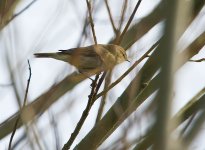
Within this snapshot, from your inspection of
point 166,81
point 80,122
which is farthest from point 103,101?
point 166,81

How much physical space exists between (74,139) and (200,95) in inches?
40.4

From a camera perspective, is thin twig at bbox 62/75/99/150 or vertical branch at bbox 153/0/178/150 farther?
thin twig at bbox 62/75/99/150

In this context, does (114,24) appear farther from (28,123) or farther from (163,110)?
(163,110)

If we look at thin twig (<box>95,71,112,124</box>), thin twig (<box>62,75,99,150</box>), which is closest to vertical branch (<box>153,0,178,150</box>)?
thin twig (<box>62,75,99,150</box>)

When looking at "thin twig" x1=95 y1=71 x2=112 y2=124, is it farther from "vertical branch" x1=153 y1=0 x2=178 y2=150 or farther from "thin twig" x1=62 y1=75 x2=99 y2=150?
"vertical branch" x1=153 y1=0 x2=178 y2=150

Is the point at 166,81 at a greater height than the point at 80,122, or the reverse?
the point at 80,122

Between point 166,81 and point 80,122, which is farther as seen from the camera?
point 80,122

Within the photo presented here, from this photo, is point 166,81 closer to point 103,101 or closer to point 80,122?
point 80,122

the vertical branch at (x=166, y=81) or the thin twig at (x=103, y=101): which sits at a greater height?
the thin twig at (x=103, y=101)

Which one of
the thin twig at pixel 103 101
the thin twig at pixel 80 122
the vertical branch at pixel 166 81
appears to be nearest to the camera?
the vertical branch at pixel 166 81

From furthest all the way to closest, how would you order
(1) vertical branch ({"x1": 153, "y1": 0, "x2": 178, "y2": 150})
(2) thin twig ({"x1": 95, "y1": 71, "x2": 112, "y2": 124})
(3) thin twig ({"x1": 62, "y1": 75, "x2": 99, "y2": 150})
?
(2) thin twig ({"x1": 95, "y1": 71, "x2": 112, "y2": 124})
(3) thin twig ({"x1": 62, "y1": 75, "x2": 99, "y2": 150})
(1) vertical branch ({"x1": 153, "y1": 0, "x2": 178, "y2": 150})

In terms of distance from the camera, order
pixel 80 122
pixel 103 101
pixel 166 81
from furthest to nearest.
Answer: pixel 103 101 → pixel 80 122 → pixel 166 81

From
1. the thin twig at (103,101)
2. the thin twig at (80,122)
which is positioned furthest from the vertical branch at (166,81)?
the thin twig at (103,101)

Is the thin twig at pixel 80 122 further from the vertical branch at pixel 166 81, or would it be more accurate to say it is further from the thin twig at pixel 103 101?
the vertical branch at pixel 166 81
